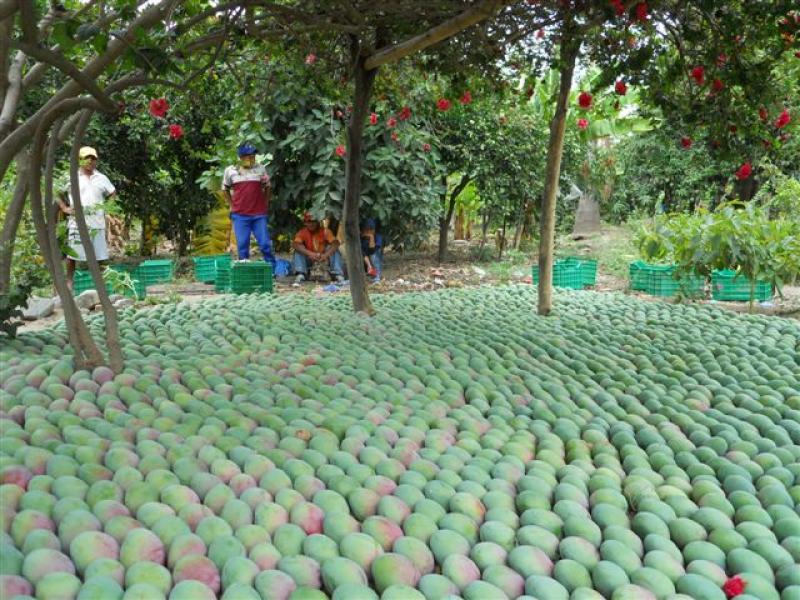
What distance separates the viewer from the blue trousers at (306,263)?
7.66m

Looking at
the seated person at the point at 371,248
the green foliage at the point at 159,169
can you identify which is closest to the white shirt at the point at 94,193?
the green foliage at the point at 159,169

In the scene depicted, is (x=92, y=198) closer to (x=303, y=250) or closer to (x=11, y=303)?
(x=303, y=250)

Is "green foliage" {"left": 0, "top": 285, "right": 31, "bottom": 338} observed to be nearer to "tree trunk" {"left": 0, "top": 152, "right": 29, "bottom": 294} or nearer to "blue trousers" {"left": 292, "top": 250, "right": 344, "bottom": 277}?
"tree trunk" {"left": 0, "top": 152, "right": 29, "bottom": 294}

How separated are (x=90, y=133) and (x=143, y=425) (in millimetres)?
6910

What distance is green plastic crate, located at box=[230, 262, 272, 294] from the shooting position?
20.3 feet

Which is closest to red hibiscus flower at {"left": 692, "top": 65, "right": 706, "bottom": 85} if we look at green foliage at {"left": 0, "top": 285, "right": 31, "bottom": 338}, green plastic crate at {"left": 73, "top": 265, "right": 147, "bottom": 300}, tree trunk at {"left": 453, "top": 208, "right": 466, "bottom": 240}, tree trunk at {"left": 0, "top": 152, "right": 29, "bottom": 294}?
tree trunk at {"left": 0, "top": 152, "right": 29, "bottom": 294}

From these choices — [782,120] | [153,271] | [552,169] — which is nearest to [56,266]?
[552,169]

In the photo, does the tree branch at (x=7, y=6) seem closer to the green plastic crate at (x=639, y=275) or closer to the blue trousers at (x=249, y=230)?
the blue trousers at (x=249, y=230)

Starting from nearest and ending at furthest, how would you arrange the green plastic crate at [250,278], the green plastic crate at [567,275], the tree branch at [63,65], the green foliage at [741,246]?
1. the tree branch at [63,65]
2. the green foliage at [741,246]
3. the green plastic crate at [250,278]
4. the green plastic crate at [567,275]

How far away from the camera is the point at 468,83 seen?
476 centimetres

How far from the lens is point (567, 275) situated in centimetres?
736

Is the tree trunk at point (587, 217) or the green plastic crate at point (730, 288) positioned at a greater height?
the tree trunk at point (587, 217)

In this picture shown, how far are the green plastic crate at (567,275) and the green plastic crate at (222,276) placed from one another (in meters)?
3.12

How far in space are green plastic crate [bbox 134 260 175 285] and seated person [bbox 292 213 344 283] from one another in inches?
54.2
